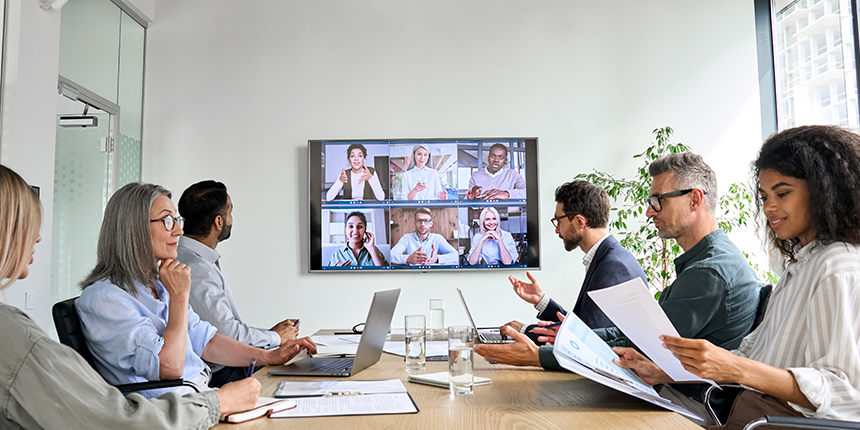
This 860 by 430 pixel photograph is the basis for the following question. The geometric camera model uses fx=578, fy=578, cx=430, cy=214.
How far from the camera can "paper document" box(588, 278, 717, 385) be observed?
4.22 feet

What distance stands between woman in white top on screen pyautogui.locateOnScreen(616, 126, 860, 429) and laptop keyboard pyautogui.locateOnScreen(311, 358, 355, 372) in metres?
0.81

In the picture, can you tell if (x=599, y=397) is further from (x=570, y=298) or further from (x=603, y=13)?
(x=603, y=13)

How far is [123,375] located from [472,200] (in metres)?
2.79

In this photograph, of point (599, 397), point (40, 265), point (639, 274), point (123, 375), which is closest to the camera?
point (599, 397)

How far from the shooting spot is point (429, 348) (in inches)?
86.7

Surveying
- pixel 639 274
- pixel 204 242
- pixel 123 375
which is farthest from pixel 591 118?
pixel 123 375

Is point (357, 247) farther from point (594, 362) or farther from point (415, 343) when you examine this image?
point (594, 362)

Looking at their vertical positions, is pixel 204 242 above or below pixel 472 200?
below

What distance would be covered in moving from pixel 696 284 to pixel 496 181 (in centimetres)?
234

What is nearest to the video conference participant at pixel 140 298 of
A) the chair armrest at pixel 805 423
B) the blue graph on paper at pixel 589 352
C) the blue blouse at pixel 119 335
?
the blue blouse at pixel 119 335

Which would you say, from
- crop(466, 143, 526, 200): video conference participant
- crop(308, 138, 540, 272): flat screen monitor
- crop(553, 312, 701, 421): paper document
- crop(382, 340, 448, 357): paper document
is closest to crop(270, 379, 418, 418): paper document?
crop(553, 312, 701, 421): paper document

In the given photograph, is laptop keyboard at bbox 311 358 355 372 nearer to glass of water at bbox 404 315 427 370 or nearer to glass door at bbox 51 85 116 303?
glass of water at bbox 404 315 427 370

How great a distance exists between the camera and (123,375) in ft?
5.06

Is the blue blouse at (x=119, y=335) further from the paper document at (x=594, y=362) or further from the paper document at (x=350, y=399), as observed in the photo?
the paper document at (x=594, y=362)
